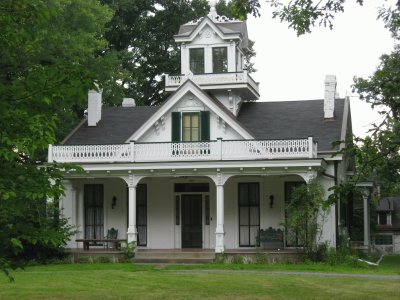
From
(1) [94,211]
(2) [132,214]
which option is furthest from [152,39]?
(2) [132,214]

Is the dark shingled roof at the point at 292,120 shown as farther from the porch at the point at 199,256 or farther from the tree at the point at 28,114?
the tree at the point at 28,114

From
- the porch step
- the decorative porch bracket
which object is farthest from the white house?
the porch step

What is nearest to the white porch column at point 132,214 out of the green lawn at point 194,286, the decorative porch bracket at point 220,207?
the decorative porch bracket at point 220,207

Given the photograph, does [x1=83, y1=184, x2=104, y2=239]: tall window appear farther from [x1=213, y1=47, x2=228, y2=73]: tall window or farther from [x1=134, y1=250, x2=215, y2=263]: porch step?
[x1=213, y1=47, x2=228, y2=73]: tall window

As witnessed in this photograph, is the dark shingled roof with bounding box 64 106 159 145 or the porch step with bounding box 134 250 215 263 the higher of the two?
the dark shingled roof with bounding box 64 106 159 145

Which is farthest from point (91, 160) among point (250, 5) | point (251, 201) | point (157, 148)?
point (250, 5)

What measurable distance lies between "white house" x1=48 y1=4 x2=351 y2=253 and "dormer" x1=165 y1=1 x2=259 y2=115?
41 mm

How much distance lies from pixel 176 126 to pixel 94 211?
15.5 ft

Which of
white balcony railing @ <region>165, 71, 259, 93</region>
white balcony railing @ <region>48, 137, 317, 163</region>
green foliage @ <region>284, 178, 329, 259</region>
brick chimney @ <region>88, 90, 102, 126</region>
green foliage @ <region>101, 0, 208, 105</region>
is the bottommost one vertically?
green foliage @ <region>284, 178, 329, 259</region>

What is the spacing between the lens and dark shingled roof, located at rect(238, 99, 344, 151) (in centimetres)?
2825

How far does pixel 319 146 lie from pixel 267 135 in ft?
7.18

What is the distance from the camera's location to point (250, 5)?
12305 mm

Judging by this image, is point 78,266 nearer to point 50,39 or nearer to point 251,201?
point 251,201

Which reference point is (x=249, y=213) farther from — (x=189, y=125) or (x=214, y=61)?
(x=214, y=61)
